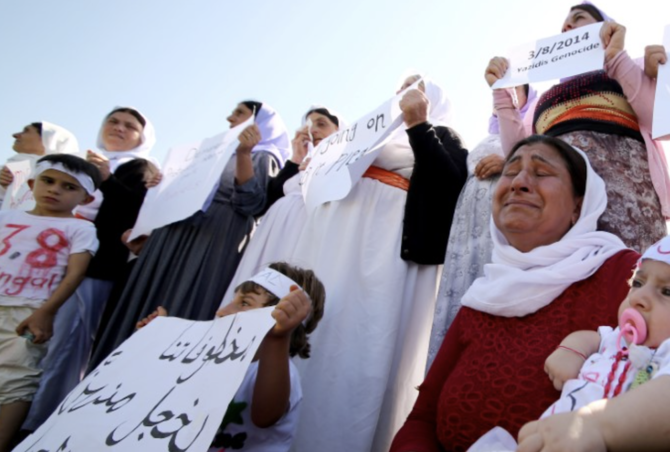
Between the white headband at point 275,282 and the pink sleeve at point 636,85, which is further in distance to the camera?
the white headband at point 275,282

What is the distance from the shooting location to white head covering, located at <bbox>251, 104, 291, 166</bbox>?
401 centimetres

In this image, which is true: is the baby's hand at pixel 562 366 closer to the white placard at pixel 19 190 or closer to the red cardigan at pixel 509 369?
the red cardigan at pixel 509 369

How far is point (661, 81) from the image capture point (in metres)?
1.86

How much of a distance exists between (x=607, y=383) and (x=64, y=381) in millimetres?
3051

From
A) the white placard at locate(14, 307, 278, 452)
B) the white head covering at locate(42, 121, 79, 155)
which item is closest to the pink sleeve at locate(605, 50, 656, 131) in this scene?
the white placard at locate(14, 307, 278, 452)

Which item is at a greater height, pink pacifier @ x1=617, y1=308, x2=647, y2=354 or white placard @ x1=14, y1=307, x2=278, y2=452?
pink pacifier @ x1=617, y1=308, x2=647, y2=354

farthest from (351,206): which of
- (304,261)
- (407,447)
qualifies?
(407,447)

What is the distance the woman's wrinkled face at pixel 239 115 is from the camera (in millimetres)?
4098

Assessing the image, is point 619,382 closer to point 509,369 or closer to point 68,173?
point 509,369

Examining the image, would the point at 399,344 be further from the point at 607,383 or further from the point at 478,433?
the point at 607,383

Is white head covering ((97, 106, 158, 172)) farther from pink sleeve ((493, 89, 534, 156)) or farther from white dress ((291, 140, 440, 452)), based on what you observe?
pink sleeve ((493, 89, 534, 156))

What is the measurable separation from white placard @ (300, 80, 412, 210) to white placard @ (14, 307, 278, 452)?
3.12 feet

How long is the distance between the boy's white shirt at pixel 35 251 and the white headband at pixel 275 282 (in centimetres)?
143

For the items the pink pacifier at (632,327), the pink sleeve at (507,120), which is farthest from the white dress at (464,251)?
the pink pacifier at (632,327)
